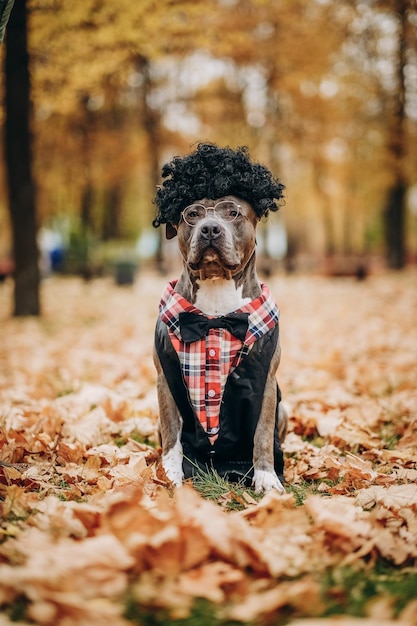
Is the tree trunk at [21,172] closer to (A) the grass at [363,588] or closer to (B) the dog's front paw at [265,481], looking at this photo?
(B) the dog's front paw at [265,481]

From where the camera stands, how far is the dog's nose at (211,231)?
2.94 m

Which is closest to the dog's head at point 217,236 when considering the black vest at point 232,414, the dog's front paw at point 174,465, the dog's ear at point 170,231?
the dog's ear at point 170,231

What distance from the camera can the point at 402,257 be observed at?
2020 centimetres

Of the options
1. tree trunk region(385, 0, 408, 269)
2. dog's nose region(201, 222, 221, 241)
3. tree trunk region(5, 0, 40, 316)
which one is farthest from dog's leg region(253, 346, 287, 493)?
tree trunk region(385, 0, 408, 269)

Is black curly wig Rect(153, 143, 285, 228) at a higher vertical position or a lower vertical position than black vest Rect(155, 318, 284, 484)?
higher

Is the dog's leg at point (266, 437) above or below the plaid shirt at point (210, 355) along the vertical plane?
below

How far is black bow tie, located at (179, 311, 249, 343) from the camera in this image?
3.07m

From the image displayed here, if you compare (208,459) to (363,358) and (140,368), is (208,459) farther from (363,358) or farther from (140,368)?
(363,358)

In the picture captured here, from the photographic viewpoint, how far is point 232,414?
10.5ft

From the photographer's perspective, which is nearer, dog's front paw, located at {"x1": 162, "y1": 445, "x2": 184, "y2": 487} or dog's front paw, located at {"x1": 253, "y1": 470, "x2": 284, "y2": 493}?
dog's front paw, located at {"x1": 253, "y1": 470, "x2": 284, "y2": 493}

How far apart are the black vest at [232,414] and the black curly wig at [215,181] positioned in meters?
0.67

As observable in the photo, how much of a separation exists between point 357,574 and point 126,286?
47.3ft

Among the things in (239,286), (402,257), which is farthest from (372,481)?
(402,257)

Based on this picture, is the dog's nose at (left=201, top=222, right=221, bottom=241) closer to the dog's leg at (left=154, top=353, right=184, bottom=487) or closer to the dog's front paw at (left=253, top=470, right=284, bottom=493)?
the dog's leg at (left=154, top=353, right=184, bottom=487)
